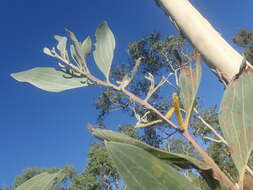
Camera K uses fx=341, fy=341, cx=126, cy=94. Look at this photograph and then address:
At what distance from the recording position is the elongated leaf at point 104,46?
64 cm

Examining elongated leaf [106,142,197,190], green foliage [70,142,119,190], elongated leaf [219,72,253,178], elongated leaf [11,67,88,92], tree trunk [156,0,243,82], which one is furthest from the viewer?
green foliage [70,142,119,190]

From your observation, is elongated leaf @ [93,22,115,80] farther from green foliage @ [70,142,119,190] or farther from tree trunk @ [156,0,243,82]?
green foliage @ [70,142,119,190]

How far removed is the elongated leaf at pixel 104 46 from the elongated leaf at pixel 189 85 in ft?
0.58

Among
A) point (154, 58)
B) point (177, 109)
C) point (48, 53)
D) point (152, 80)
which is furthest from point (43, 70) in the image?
point (154, 58)

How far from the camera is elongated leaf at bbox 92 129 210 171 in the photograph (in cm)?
33

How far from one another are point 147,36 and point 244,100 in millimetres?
13428

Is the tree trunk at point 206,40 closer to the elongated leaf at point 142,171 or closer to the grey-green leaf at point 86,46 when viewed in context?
the grey-green leaf at point 86,46

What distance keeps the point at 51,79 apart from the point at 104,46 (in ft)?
0.39

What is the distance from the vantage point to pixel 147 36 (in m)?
13.6

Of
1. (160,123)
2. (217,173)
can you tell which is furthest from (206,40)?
(217,173)

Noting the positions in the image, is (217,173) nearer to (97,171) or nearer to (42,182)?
(42,182)

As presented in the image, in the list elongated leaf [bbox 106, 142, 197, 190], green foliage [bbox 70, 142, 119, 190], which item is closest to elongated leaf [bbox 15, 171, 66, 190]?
elongated leaf [bbox 106, 142, 197, 190]

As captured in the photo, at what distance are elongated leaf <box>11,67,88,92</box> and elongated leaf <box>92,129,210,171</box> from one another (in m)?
0.27

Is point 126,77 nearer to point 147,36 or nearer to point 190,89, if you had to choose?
point 190,89
